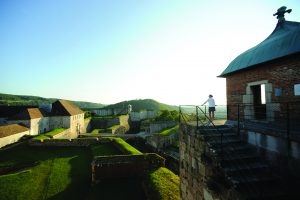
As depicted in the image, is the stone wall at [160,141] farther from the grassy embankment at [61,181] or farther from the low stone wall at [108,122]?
the low stone wall at [108,122]

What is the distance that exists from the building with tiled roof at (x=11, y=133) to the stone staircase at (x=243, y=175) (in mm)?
30126

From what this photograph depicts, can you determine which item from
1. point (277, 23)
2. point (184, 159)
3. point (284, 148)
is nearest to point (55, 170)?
point (184, 159)

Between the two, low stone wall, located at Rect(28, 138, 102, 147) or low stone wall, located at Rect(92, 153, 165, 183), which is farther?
low stone wall, located at Rect(28, 138, 102, 147)

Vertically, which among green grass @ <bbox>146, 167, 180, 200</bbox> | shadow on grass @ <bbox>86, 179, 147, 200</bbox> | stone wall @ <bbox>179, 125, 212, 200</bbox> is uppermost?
stone wall @ <bbox>179, 125, 212, 200</bbox>

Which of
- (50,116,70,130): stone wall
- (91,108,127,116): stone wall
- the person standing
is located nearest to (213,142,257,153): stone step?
the person standing

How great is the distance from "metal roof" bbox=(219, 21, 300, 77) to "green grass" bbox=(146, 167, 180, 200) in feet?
25.9

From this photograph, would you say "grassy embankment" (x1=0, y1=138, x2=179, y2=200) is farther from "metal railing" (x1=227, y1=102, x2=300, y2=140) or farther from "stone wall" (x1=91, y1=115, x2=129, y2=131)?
"stone wall" (x1=91, y1=115, x2=129, y2=131)

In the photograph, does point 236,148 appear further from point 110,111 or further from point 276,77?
point 110,111

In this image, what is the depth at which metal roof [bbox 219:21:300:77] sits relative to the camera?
7.14 meters

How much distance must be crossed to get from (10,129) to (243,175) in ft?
111

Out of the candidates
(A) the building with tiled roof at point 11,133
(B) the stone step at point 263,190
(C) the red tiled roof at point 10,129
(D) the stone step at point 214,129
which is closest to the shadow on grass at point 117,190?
(D) the stone step at point 214,129

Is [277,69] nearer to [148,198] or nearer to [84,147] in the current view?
[148,198]

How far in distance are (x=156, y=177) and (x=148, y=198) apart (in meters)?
2.09

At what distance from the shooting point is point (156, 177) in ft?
49.2
